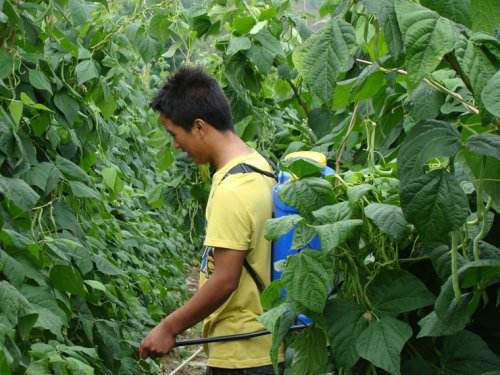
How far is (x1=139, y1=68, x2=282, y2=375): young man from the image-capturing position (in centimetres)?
257

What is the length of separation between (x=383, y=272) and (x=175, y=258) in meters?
5.23

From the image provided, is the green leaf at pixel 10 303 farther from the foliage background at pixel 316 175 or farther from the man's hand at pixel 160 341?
the man's hand at pixel 160 341

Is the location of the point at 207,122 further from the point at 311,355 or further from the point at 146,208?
the point at 146,208

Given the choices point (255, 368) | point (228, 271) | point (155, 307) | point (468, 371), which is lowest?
point (155, 307)

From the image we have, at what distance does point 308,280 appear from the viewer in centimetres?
166

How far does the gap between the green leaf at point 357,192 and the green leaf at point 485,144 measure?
0.96ft

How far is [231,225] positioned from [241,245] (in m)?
0.06

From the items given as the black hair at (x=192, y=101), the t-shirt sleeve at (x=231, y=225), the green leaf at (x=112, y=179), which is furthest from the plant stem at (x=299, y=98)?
the t-shirt sleeve at (x=231, y=225)

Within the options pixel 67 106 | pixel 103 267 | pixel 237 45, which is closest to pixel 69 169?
pixel 67 106

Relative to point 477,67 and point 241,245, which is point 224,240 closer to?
point 241,245

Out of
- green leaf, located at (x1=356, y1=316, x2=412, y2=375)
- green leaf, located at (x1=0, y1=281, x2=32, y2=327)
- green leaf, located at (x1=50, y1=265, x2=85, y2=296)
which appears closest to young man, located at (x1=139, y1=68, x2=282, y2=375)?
green leaf, located at (x1=50, y1=265, x2=85, y2=296)

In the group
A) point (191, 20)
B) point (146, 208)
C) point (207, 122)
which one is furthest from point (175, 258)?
point (207, 122)

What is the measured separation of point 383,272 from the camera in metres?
1.72

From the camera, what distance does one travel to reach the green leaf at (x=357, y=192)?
5.49 feet
